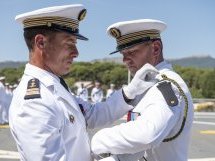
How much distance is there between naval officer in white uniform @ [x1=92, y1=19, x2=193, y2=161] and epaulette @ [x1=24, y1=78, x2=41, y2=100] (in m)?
0.40

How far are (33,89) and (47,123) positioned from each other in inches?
8.5

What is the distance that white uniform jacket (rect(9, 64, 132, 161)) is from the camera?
2.13 m

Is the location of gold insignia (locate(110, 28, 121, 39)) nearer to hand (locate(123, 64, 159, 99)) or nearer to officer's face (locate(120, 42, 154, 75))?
officer's face (locate(120, 42, 154, 75))

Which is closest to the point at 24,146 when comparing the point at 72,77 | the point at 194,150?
the point at 194,150

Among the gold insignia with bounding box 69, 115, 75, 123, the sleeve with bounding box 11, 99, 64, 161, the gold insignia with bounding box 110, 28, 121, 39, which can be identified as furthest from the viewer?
the gold insignia with bounding box 110, 28, 121, 39

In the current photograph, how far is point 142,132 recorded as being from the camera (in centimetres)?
227

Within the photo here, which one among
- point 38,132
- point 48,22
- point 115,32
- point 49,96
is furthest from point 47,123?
point 115,32

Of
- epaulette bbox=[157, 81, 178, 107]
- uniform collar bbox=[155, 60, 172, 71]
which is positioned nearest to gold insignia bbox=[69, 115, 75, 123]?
epaulette bbox=[157, 81, 178, 107]

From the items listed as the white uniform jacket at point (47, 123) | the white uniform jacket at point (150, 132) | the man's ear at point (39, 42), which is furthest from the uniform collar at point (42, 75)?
the white uniform jacket at point (150, 132)

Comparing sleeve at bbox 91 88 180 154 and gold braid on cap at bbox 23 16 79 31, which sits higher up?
gold braid on cap at bbox 23 16 79 31

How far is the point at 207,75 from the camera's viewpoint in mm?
37406

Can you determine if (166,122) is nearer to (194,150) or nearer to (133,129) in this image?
(133,129)

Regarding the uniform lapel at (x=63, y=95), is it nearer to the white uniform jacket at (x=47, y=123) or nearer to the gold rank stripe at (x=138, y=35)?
the white uniform jacket at (x=47, y=123)

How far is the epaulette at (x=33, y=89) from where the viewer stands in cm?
222
